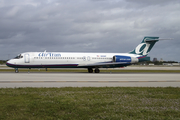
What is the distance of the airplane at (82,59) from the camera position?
3491 centimetres

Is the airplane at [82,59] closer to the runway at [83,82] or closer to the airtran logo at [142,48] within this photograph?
the airtran logo at [142,48]

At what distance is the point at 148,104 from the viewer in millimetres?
8297

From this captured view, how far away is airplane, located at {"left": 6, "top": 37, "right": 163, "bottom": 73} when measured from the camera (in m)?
34.9

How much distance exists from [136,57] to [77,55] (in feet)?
41.0

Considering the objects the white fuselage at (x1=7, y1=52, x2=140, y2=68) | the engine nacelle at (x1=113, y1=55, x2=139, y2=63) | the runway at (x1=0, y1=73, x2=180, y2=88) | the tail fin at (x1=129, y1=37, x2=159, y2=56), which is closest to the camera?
the runway at (x1=0, y1=73, x2=180, y2=88)

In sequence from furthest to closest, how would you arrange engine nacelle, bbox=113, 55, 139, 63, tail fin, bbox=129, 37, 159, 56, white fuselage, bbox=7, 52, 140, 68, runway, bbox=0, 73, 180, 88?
tail fin, bbox=129, 37, 159, 56
engine nacelle, bbox=113, 55, 139, 63
white fuselage, bbox=7, 52, 140, 68
runway, bbox=0, 73, 180, 88

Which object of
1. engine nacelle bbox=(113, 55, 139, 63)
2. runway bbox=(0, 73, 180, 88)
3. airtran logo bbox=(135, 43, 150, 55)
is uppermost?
airtran logo bbox=(135, 43, 150, 55)

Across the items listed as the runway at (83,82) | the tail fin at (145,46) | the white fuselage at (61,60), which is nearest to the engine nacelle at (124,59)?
the white fuselage at (61,60)

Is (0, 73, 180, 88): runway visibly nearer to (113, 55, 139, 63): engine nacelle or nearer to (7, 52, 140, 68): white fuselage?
(7, 52, 140, 68): white fuselage

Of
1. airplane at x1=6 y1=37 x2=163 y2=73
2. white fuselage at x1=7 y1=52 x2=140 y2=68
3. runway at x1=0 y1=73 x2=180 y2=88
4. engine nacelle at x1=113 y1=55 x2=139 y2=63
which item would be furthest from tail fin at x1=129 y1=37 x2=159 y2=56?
runway at x1=0 y1=73 x2=180 y2=88

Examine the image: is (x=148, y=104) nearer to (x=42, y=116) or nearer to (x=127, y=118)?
(x=127, y=118)

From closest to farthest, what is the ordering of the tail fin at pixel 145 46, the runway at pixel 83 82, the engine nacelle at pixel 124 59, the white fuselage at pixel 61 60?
the runway at pixel 83 82, the white fuselage at pixel 61 60, the engine nacelle at pixel 124 59, the tail fin at pixel 145 46

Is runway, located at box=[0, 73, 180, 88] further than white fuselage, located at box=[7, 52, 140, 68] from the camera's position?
No

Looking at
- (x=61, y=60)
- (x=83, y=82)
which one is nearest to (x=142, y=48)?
(x=61, y=60)
